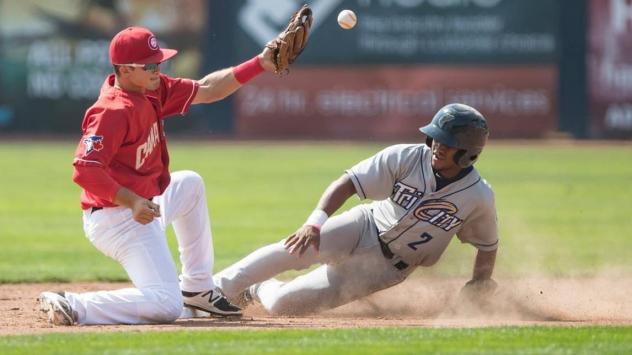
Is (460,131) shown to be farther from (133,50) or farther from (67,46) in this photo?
(67,46)

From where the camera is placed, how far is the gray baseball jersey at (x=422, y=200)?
680 cm

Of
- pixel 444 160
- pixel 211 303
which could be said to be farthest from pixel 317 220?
pixel 211 303

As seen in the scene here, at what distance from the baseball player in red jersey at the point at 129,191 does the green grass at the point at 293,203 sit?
246 cm

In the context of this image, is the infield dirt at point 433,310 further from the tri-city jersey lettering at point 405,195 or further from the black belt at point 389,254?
the tri-city jersey lettering at point 405,195

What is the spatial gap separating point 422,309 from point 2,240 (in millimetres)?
5953

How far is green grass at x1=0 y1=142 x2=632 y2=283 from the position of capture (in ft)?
33.6

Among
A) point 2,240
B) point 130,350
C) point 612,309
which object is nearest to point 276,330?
point 130,350

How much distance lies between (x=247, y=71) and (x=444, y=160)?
1378 mm

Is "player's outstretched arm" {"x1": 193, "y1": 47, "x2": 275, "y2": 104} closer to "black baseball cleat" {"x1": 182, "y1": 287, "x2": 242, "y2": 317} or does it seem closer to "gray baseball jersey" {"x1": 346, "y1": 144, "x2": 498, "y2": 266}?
"gray baseball jersey" {"x1": 346, "y1": 144, "x2": 498, "y2": 266}

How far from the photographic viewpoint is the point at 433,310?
738 cm

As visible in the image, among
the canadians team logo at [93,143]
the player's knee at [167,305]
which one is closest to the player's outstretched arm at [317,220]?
the player's knee at [167,305]

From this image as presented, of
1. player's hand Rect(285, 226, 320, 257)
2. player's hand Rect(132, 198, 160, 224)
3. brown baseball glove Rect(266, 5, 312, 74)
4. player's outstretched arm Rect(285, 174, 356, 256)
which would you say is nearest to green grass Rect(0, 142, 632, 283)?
player's outstretched arm Rect(285, 174, 356, 256)

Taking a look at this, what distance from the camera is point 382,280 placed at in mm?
7172

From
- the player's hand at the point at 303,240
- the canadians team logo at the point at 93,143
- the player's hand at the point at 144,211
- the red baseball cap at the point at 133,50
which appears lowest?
the player's hand at the point at 303,240
